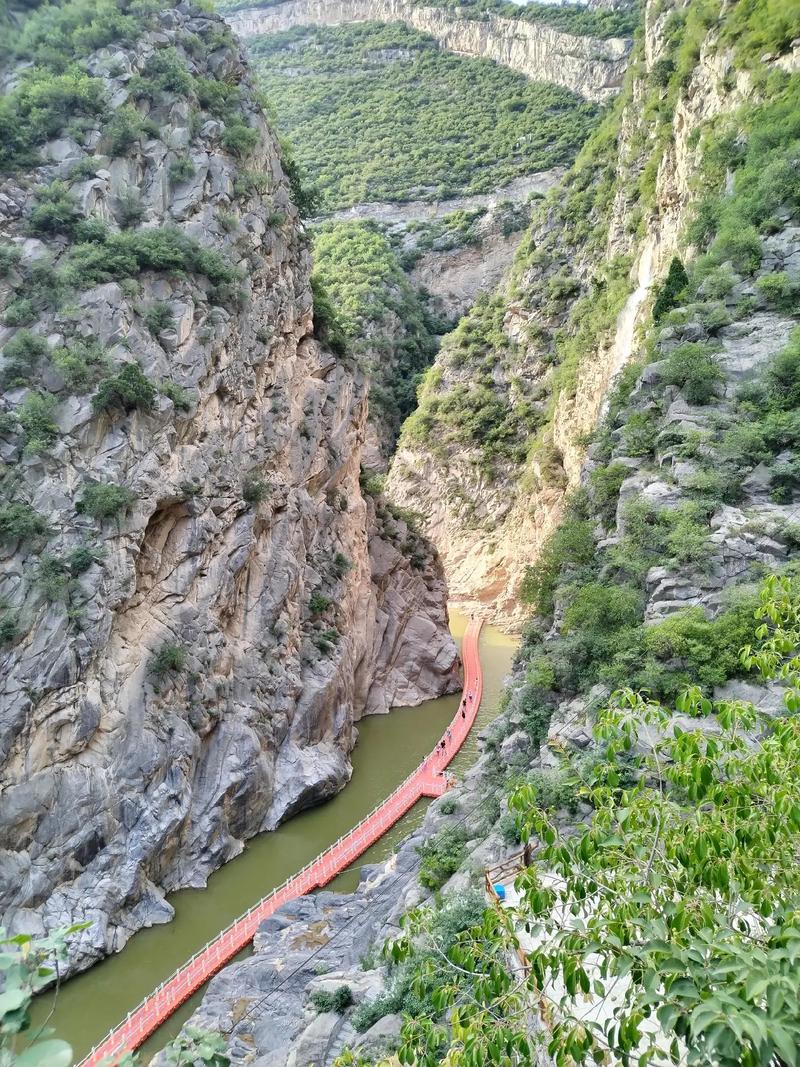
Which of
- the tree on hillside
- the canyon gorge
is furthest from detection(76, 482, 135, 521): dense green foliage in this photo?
the tree on hillside

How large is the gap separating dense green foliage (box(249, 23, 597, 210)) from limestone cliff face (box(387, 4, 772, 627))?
18675mm

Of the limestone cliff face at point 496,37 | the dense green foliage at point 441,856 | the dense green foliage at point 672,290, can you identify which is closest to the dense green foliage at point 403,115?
the limestone cliff face at point 496,37

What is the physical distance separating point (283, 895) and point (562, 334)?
39592 millimetres

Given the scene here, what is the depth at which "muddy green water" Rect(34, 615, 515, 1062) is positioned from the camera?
505 inches

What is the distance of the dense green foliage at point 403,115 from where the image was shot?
217ft

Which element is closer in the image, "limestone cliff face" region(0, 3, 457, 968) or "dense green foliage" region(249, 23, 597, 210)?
"limestone cliff face" region(0, 3, 457, 968)

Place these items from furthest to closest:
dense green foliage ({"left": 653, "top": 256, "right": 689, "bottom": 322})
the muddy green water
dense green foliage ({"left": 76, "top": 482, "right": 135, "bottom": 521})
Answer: dense green foliage ({"left": 653, "top": 256, "right": 689, "bottom": 322}), dense green foliage ({"left": 76, "top": 482, "right": 135, "bottom": 521}), the muddy green water

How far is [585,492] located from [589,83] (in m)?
65.3

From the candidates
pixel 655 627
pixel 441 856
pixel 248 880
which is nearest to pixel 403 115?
pixel 655 627

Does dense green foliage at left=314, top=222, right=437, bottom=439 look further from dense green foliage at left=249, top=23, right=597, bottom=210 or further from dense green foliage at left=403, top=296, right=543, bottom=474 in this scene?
dense green foliage at left=249, top=23, right=597, bottom=210

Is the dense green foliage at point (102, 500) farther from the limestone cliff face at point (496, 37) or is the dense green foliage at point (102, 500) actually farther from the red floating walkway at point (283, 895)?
the limestone cliff face at point (496, 37)

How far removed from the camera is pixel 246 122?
24688 millimetres

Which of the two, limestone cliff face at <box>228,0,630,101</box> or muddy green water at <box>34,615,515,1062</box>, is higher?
limestone cliff face at <box>228,0,630,101</box>

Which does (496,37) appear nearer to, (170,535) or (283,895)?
(170,535)
